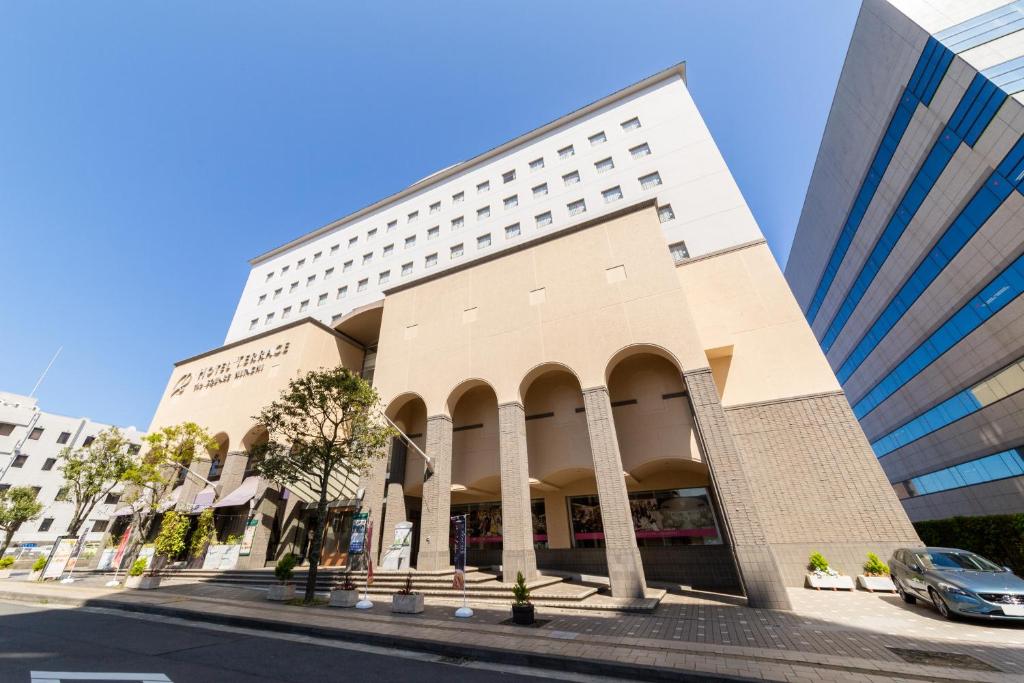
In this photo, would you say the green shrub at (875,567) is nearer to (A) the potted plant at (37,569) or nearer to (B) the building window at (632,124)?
(B) the building window at (632,124)

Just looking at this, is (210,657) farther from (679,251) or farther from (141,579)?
(679,251)

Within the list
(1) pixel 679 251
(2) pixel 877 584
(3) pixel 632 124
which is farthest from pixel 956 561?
(3) pixel 632 124

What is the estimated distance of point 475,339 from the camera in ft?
61.3

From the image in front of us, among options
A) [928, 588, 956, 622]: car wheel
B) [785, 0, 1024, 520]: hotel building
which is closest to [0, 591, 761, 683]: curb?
[928, 588, 956, 622]: car wheel

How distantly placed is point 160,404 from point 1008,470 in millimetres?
60236

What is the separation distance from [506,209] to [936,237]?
30.8 meters

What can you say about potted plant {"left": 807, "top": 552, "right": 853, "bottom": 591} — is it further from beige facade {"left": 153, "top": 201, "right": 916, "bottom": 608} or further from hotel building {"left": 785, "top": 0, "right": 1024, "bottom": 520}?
Answer: hotel building {"left": 785, "top": 0, "right": 1024, "bottom": 520}

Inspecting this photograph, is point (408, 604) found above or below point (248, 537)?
below

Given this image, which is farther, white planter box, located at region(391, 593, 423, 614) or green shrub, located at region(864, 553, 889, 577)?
green shrub, located at region(864, 553, 889, 577)

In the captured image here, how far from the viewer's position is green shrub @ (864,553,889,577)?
39.8 feet

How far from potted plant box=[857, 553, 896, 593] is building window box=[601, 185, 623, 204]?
20.8 meters

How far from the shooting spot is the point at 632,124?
26.4 meters

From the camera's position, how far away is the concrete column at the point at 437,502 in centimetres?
1541

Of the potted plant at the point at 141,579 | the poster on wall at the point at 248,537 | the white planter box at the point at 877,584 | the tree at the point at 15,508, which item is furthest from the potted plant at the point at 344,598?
the tree at the point at 15,508
